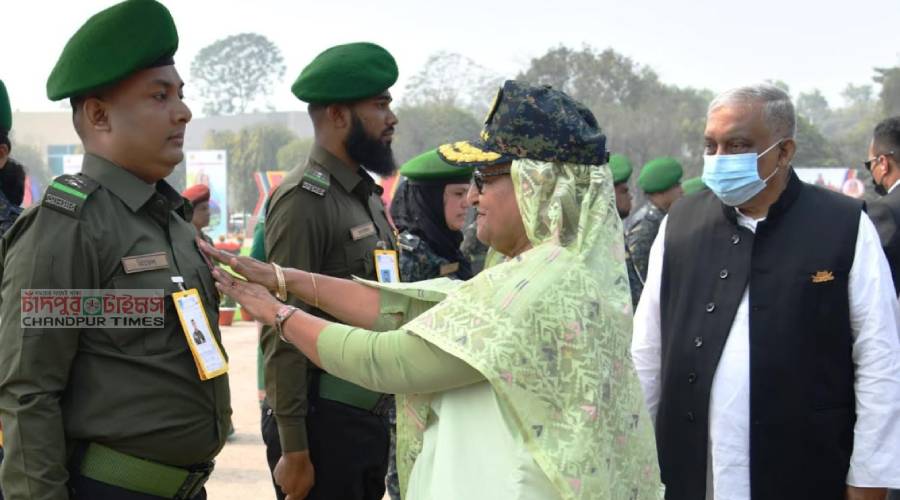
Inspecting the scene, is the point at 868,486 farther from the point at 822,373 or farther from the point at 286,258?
the point at 286,258

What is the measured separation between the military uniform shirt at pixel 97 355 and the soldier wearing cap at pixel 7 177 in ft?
4.61

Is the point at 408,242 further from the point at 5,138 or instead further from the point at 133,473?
the point at 133,473

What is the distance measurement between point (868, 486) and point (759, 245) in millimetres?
Result: 857

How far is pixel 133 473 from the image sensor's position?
235cm

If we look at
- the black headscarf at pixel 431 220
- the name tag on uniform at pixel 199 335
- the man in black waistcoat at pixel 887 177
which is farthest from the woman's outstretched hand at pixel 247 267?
the man in black waistcoat at pixel 887 177

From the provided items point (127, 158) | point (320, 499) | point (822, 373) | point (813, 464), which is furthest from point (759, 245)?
point (127, 158)

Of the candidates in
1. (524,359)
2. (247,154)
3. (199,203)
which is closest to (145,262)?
(524,359)

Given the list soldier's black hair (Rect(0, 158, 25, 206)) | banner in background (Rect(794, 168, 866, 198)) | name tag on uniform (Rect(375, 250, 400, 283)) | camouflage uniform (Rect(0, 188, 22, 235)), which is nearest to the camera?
name tag on uniform (Rect(375, 250, 400, 283))

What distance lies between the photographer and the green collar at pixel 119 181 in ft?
7.97

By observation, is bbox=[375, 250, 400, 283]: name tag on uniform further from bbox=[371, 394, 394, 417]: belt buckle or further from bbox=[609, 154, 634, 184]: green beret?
bbox=[609, 154, 634, 184]: green beret

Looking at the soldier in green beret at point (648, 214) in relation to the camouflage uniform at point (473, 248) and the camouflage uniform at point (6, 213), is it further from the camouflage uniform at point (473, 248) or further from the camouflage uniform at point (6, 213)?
the camouflage uniform at point (6, 213)

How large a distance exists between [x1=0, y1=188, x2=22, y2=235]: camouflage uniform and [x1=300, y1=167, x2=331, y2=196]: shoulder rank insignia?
1214 mm

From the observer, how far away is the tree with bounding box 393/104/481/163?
145ft

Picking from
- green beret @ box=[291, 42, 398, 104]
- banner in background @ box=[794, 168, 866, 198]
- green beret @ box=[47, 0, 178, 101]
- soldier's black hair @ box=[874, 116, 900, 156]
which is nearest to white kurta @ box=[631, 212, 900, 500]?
green beret @ box=[291, 42, 398, 104]
